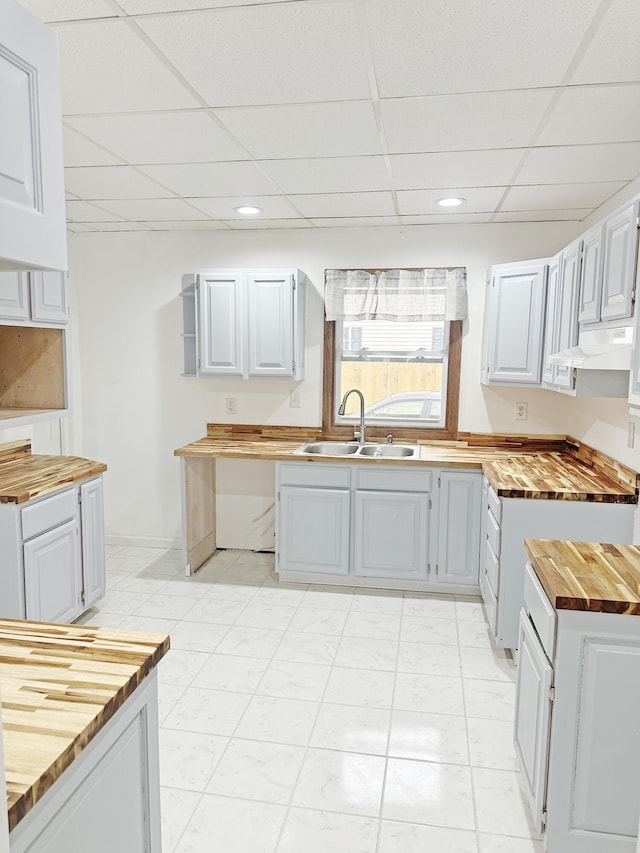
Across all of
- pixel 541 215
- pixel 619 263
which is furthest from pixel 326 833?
pixel 541 215

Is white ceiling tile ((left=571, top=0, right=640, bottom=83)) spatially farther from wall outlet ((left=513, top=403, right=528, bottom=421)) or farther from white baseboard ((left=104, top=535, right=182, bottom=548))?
white baseboard ((left=104, top=535, right=182, bottom=548))

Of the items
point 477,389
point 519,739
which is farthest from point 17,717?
point 477,389

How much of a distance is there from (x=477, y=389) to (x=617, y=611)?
2.67 metres

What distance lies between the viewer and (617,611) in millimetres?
1616

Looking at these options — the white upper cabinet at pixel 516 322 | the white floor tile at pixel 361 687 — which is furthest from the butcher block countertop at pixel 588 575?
the white upper cabinet at pixel 516 322

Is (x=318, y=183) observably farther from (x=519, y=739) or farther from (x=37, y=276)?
(x=519, y=739)

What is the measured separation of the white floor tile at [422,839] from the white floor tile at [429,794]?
3 centimetres

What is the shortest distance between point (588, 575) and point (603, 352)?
1.00 metres

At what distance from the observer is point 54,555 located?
3.03m

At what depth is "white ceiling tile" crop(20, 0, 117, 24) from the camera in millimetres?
1527

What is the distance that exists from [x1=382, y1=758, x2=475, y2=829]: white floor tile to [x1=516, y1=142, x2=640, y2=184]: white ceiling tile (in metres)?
2.54

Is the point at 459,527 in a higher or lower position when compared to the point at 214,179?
lower

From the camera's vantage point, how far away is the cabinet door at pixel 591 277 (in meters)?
2.59

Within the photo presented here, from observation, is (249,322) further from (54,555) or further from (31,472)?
(54,555)
